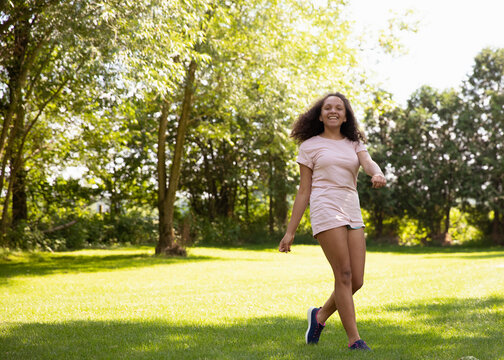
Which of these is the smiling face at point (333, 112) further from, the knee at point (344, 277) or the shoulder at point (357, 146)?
the knee at point (344, 277)

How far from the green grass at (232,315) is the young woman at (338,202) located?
53 cm

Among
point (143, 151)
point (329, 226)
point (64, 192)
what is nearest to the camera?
point (329, 226)

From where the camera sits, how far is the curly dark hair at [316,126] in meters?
5.36

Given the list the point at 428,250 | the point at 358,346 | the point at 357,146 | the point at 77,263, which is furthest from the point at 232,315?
the point at 428,250

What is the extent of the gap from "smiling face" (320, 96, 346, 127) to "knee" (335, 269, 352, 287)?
4.04 feet

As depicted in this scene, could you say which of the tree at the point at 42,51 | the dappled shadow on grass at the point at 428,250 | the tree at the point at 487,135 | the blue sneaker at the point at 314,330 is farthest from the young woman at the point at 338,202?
the tree at the point at 487,135

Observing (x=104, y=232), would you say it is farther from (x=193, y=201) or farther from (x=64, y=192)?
(x=193, y=201)

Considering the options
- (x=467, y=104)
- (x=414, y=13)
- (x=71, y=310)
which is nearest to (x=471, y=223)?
(x=467, y=104)

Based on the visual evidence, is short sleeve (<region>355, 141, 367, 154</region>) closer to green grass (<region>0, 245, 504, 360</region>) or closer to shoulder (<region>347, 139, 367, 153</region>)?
shoulder (<region>347, 139, 367, 153</region>)

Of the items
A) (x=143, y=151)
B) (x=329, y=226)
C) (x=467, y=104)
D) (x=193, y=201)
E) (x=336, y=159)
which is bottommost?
(x=329, y=226)

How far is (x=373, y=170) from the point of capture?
15.9 feet

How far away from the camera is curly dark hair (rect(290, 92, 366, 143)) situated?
17.6 ft

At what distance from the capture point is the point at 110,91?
40.9 feet

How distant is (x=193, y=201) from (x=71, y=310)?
22.6 meters
